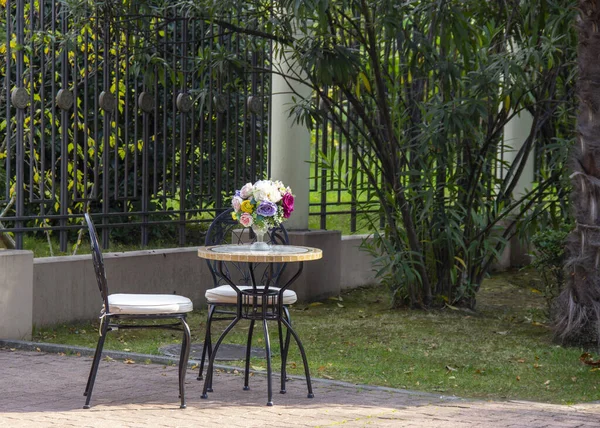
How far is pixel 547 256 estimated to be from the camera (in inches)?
380

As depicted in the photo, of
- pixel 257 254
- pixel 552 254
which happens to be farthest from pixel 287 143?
pixel 257 254

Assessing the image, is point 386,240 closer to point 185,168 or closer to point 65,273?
point 185,168

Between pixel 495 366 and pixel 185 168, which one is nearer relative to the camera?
pixel 495 366

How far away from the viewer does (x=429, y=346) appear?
339 inches

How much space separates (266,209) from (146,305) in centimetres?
109

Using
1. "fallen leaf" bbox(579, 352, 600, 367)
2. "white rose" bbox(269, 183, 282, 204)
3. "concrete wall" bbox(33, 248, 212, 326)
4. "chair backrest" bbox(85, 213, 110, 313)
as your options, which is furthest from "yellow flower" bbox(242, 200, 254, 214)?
"fallen leaf" bbox(579, 352, 600, 367)

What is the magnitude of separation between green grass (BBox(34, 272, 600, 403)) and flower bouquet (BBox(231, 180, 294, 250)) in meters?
1.11

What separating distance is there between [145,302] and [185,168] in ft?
15.0

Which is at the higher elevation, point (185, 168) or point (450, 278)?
point (185, 168)

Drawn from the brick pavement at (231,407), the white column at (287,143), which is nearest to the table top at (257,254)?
the brick pavement at (231,407)

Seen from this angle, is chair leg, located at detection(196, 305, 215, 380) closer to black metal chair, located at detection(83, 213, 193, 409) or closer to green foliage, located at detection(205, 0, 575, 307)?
black metal chair, located at detection(83, 213, 193, 409)

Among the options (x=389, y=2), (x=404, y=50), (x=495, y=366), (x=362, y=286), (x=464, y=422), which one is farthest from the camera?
(x=362, y=286)

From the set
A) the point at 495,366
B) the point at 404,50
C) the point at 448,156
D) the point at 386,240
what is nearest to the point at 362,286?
the point at 386,240

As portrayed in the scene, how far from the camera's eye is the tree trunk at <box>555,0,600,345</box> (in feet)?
27.4
